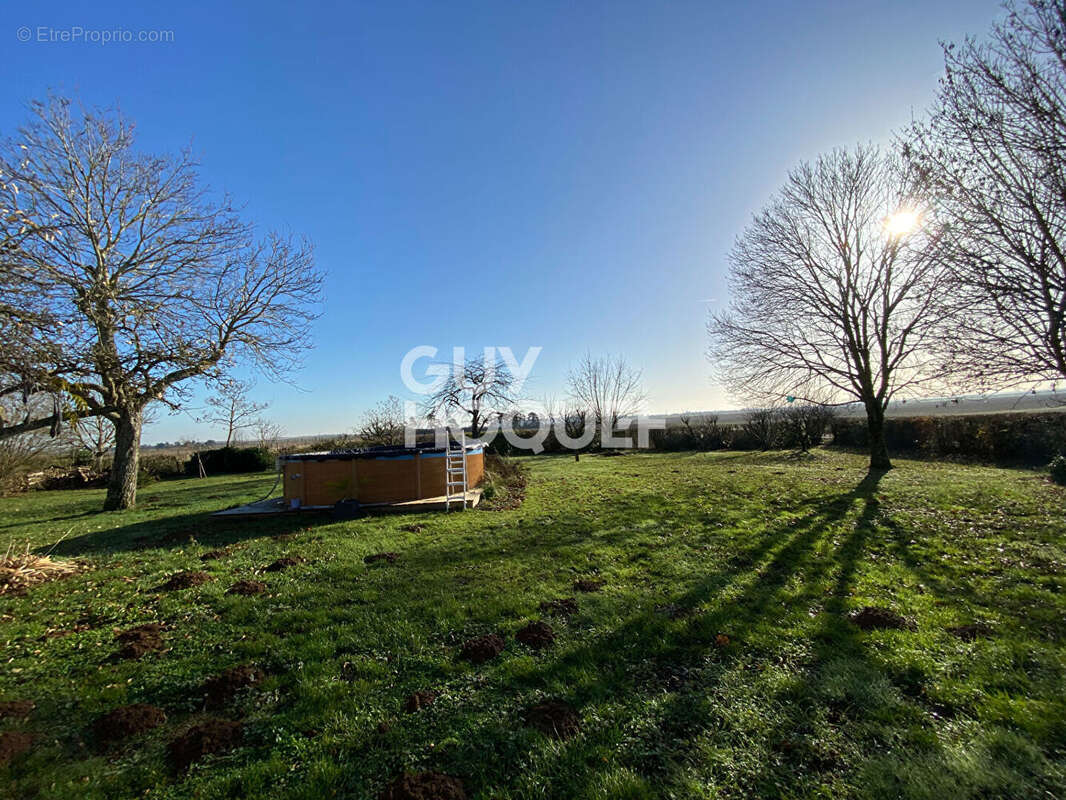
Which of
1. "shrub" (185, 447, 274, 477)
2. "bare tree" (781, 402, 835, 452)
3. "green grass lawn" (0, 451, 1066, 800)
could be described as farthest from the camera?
"bare tree" (781, 402, 835, 452)

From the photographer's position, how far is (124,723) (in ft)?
9.08

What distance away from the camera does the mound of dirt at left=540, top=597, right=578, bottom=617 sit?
4438mm

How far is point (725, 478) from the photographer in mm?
14461

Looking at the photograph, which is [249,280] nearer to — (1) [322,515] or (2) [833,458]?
(1) [322,515]

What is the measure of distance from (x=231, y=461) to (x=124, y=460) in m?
13.8

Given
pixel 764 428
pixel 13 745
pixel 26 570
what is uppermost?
pixel 764 428

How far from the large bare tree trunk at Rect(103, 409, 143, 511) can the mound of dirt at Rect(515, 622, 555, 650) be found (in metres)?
13.5

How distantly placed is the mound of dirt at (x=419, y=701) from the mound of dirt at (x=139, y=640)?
2.66 metres

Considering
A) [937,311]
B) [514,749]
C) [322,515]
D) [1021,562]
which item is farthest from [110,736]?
[937,311]

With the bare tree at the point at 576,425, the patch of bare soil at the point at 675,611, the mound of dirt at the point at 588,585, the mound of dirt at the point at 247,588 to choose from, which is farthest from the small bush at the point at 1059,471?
the bare tree at the point at 576,425

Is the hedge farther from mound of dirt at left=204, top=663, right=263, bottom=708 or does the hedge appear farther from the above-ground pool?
mound of dirt at left=204, top=663, right=263, bottom=708

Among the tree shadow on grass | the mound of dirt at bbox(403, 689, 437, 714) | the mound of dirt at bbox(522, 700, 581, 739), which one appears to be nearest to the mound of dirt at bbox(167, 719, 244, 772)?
the mound of dirt at bbox(403, 689, 437, 714)

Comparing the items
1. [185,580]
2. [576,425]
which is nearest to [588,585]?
[185,580]

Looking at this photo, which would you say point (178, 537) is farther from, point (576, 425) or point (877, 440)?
point (576, 425)
